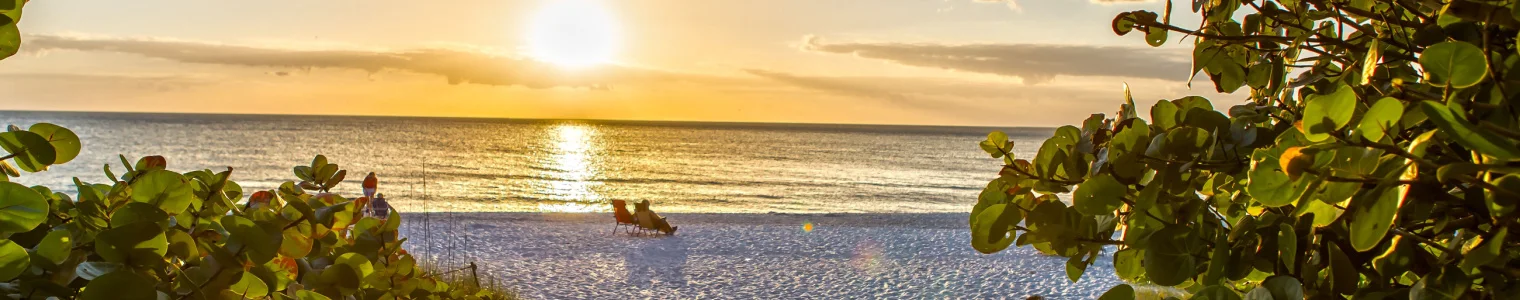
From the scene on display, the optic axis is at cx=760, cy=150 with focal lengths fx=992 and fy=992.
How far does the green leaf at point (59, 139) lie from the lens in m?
0.95

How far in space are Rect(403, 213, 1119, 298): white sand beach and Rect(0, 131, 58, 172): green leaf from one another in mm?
8022

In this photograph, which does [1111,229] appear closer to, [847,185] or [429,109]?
[847,185]

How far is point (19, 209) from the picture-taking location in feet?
2.58

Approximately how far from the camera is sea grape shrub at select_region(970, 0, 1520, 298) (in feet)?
1.98

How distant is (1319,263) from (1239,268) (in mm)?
63

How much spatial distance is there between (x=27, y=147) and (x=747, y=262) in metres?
10.2

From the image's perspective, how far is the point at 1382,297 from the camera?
78 cm

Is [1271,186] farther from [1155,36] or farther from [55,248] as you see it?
[55,248]

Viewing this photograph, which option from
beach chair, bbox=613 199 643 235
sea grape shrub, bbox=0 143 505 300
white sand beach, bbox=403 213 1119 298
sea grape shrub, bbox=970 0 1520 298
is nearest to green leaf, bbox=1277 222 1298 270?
sea grape shrub, bbox=970 0 1520 298

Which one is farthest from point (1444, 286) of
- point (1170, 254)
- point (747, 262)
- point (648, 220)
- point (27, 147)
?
point (648, 220)

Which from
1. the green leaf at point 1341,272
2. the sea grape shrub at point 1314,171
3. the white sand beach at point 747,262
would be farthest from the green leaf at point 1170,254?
the white sand beach at point 747,262

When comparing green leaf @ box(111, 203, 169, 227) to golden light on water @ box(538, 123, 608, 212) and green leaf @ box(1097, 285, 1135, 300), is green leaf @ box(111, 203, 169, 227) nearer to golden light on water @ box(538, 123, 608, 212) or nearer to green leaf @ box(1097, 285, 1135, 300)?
green leaf @ box(1097, 285, 1135, 300)

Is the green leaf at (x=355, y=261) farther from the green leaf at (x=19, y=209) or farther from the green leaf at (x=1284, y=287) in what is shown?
the green leaf at (x=1284, y=287)

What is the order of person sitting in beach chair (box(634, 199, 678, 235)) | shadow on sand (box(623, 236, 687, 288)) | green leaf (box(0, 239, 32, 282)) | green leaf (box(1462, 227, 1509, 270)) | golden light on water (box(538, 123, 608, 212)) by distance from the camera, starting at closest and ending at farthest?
green leaf (box(1462, 227, 1509, 270)) → green leaf (box(0, 239, 32, 282)) → shadow on sand (box(623, 236, 687, 288)) → person sitting in beach chair (box(634, 199, 678, 235)) → golden light on water (box(538, 123, 608, 212))
